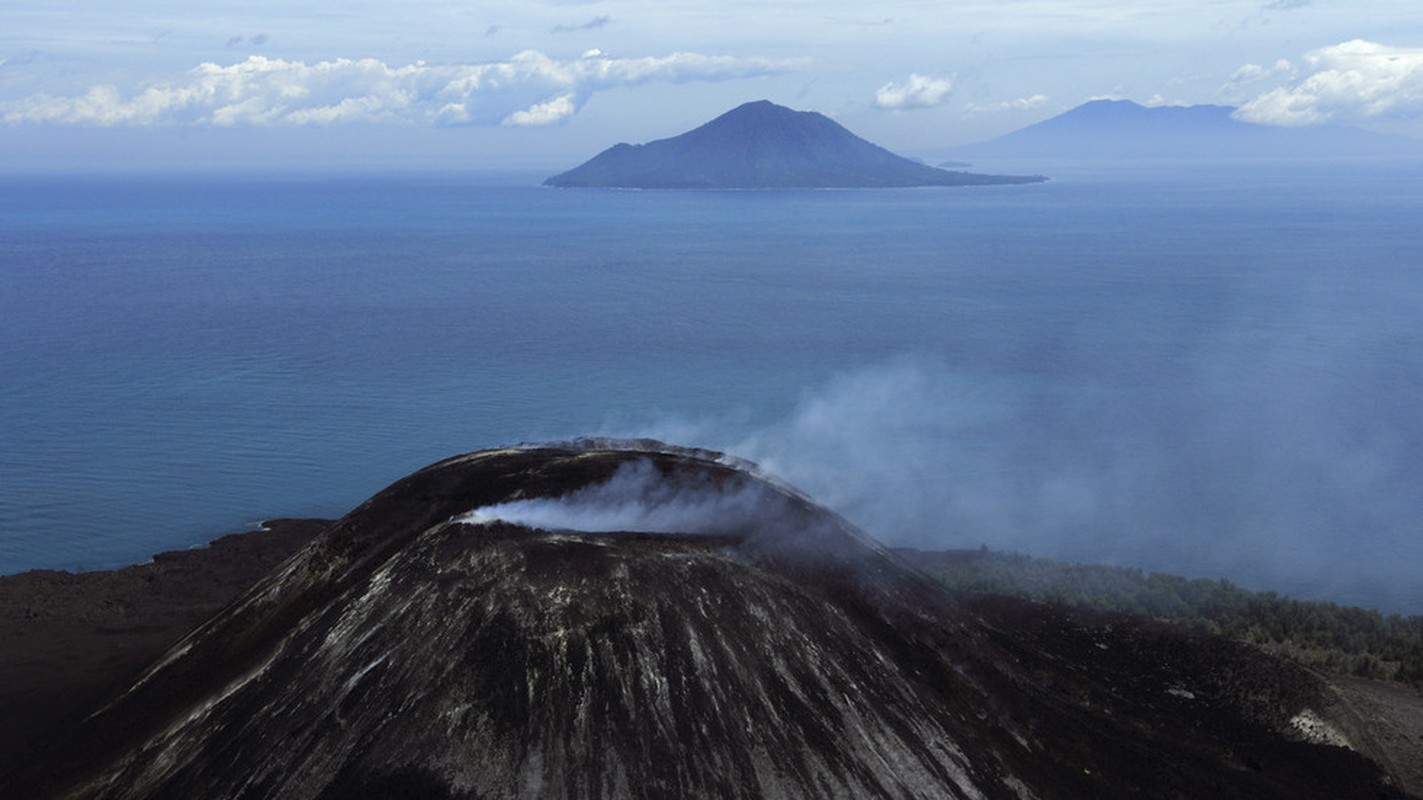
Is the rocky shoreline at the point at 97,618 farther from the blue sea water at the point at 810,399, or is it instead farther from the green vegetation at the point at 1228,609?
the green vegetation at the point at 1228,609

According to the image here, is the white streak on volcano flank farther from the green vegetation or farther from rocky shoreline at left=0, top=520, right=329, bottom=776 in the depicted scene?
the green vegetation

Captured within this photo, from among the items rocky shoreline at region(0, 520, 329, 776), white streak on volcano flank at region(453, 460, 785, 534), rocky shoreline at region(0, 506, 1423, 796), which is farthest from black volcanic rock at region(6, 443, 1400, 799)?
rocky shoreline at region(0, 520, 329, 776)

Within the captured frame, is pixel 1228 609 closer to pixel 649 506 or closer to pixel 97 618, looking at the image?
pixel 649 506

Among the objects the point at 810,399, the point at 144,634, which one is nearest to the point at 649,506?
the point at 144,634

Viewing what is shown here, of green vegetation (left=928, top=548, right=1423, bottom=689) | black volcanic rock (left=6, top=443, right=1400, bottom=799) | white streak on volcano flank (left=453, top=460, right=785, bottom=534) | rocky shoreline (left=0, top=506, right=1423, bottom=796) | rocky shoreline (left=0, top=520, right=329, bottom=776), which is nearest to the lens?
black volcanic rock (left=6, top=443, right=1400, bottom=799)

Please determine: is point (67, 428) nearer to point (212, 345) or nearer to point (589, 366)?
point (212, 345)

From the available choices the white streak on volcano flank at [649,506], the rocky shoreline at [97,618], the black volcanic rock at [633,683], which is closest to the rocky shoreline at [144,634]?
the rocky shoreline at [97,618]
